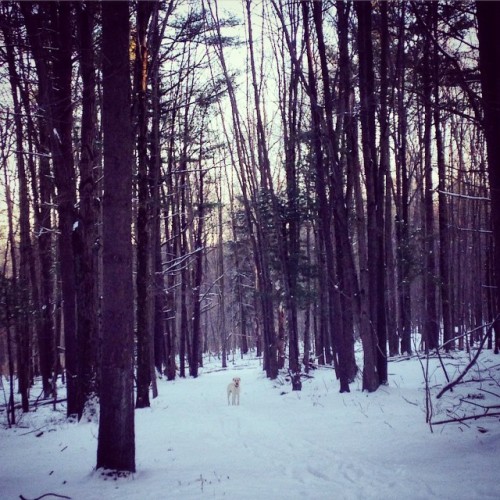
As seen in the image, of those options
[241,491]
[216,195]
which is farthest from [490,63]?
[216,195]

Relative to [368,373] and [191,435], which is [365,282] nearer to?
[368,373]

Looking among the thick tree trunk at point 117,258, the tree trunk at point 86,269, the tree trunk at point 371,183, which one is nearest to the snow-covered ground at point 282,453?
the thick tree trunk at point 117,258

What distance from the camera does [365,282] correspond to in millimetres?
11133

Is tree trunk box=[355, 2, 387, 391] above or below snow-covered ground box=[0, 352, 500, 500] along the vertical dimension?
above

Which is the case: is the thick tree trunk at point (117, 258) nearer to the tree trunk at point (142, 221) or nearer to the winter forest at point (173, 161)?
the winter forest at point (173, 161)

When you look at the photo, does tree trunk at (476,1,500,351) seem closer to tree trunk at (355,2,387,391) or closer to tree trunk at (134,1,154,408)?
tree trunk at (355,2,387,391)

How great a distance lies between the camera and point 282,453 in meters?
6.27

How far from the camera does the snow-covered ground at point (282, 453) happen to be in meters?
4.46

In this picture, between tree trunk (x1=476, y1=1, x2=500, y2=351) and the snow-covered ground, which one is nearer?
the snow-covered ground

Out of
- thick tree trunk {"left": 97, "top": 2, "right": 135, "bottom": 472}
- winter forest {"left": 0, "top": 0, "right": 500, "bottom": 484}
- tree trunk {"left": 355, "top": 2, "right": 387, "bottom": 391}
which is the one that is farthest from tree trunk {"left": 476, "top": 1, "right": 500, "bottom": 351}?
tree trunk {"left": 355, "top": 2, "right": 387, "bottom": 391}

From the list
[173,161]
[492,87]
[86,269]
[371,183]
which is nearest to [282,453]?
[492,87]

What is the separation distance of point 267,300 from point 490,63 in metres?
12.6

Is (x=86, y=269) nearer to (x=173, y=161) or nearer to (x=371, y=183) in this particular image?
(x=371, y=183)

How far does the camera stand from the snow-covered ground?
4.46 m
